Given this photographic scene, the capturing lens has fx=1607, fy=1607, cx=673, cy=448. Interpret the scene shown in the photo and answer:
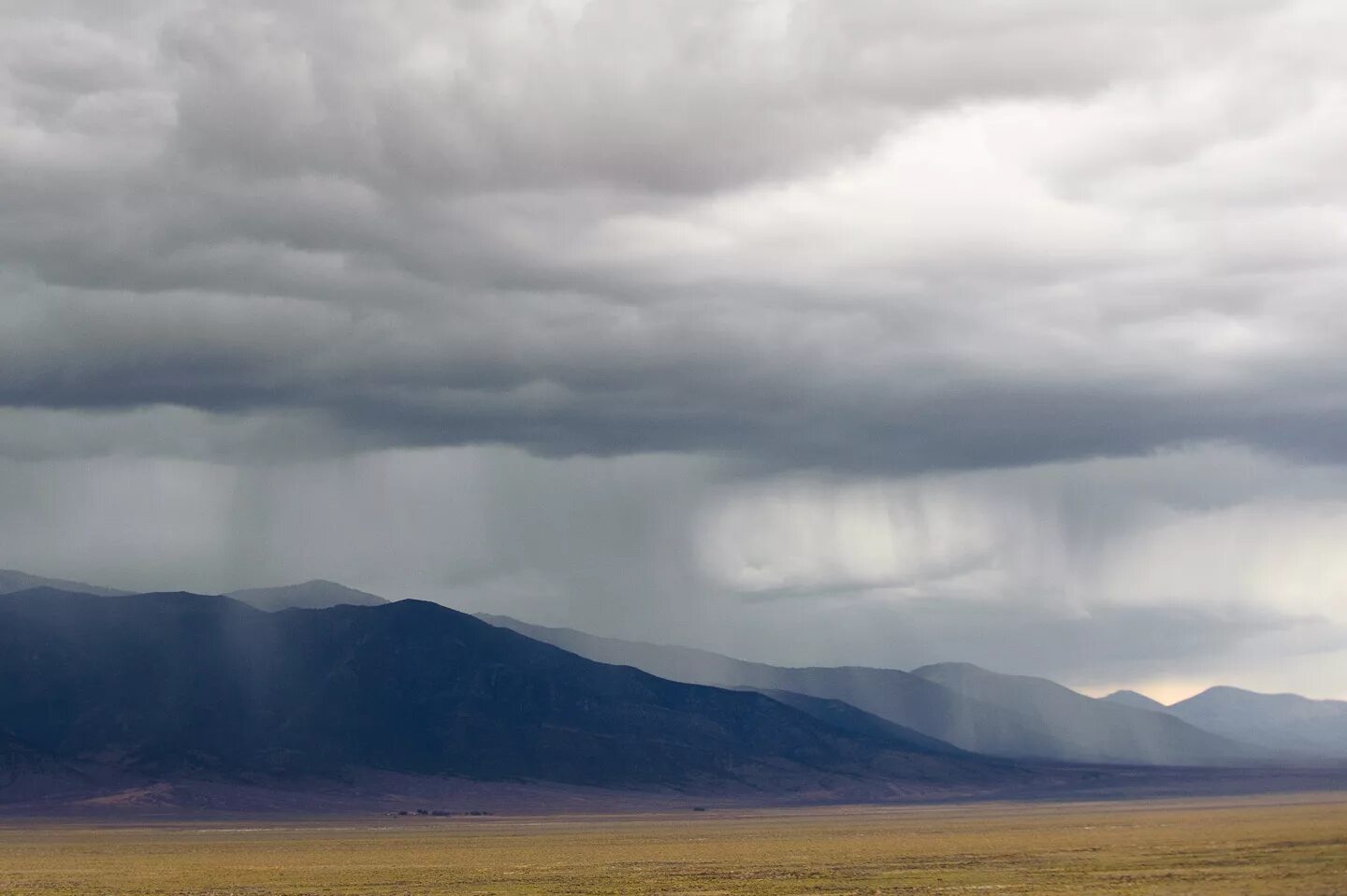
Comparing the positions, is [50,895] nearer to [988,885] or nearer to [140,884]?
[140,884]

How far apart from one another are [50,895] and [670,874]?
39.4m

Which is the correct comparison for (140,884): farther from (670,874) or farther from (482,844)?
(482,844)

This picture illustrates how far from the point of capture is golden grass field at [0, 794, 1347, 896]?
290 ft

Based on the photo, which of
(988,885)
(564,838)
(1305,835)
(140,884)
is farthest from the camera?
(564,838)

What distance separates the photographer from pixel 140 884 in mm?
107750

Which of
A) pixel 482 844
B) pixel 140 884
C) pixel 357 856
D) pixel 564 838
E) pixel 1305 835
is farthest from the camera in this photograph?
pixel 564 838

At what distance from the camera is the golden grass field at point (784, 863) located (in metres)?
88.2

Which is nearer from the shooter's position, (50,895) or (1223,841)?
(50,895)

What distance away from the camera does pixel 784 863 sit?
11994cm

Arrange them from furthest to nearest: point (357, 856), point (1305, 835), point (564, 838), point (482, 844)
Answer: point (564, 838), point (482, 844), point (357, 856), point (1305, 835)

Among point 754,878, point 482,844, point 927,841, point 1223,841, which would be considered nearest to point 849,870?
point 754,878

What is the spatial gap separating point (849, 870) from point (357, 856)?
5702 centimetres

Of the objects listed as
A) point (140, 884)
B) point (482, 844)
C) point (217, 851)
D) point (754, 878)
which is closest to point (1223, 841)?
point (754, 878)

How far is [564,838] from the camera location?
190375 millimetres
